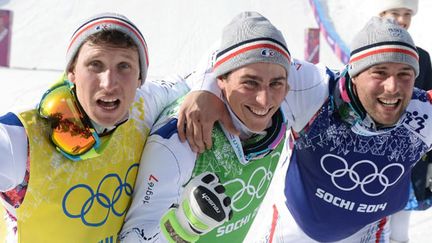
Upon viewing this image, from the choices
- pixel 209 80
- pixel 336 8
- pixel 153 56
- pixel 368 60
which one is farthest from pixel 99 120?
pixel 336 8

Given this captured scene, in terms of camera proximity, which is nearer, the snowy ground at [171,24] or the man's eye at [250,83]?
the man's eye at [250,83]

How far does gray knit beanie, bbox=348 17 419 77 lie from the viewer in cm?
254

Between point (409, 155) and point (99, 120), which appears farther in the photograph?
point (409, 155)

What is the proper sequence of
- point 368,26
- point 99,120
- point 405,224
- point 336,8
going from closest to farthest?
point 99,120 → point 368,26 → point 405,224 → point 336,8

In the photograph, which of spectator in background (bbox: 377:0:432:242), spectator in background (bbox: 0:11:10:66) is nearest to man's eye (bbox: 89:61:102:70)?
spectator in background (bbox: 377:0:432:242)

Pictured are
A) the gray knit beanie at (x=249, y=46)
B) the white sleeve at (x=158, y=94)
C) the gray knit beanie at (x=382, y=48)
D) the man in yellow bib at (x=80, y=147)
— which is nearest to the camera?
the man in yellow bib at (x=80, y=147)

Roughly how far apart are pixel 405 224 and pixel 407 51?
1.83 meters

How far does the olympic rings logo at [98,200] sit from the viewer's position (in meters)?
2.08

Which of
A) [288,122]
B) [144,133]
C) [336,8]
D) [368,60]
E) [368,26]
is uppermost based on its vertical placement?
[336,8]

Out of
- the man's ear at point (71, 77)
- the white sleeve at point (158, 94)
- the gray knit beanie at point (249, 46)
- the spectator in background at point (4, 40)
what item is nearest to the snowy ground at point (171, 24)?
the spectator in background at point (4, 40)

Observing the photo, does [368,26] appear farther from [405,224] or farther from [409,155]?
[405,224]

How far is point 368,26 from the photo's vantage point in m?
2.70

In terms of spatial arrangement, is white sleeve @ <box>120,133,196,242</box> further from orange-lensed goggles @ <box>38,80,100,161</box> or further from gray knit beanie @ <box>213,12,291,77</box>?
gray knit beanie @ <box>213,12,291,77</box>

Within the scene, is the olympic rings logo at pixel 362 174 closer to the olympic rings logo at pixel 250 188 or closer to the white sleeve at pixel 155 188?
the olympic rings logo at pixel 250 188
